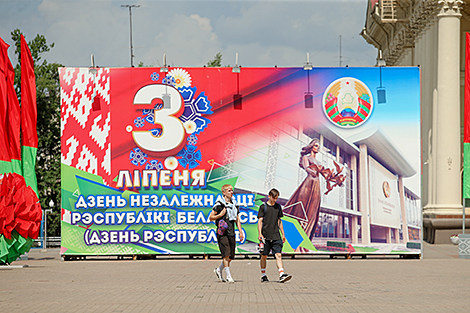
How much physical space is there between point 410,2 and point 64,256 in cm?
2358

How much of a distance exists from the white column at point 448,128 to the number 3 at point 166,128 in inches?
544

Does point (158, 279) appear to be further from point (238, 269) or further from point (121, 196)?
point (121, 196)

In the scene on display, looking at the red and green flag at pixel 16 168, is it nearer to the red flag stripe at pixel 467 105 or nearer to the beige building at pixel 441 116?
the red flag stripe at pixel 467 105

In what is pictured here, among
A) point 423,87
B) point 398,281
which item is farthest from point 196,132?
point 423,87

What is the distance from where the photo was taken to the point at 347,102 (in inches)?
854

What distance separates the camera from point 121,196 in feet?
70.6

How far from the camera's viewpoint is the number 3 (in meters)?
21.6

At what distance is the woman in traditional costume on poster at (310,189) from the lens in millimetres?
21438

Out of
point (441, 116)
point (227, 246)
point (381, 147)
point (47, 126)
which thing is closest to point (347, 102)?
point (381, 147)

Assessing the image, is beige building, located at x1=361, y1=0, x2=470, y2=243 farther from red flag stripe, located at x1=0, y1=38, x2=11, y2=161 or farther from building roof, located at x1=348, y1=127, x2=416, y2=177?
red flag stripe, located at x1=0, y1=38, x2=11, y2=161

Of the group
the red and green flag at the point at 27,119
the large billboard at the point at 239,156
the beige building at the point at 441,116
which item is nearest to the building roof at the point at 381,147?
the large billboard at the point at 239,156

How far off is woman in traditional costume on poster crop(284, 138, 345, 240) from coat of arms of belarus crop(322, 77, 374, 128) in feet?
3.32

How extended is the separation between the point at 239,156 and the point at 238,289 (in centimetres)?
991

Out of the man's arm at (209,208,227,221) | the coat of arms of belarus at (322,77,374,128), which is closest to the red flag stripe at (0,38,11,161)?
the man's arm at (209,208,227,221)
